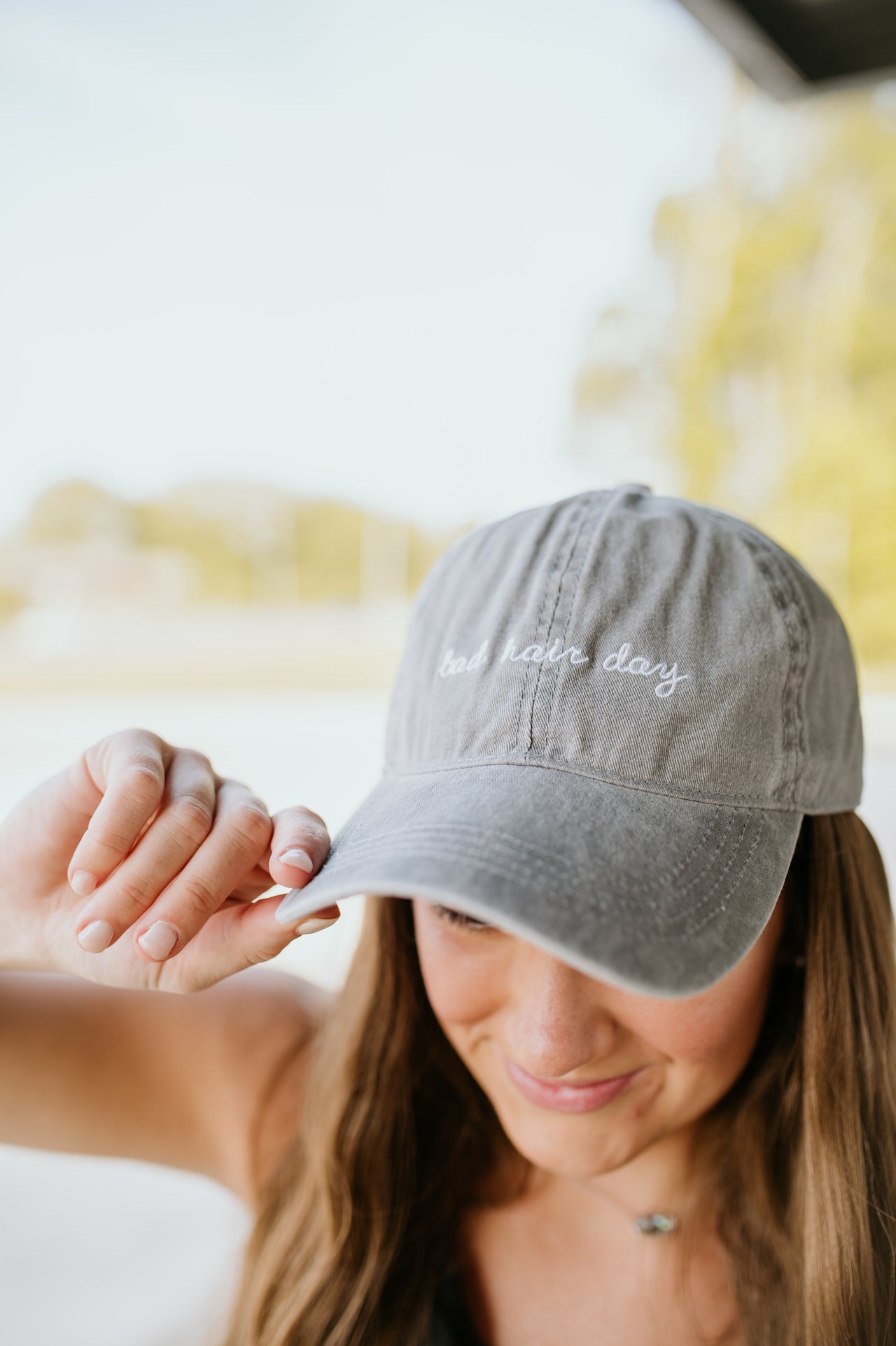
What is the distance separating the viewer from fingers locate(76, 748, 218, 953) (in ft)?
2.41

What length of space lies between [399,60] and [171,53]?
1390 millimetres

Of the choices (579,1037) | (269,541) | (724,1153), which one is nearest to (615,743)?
(579,1037)

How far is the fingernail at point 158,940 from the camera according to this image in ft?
2.35

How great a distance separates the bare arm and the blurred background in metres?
3.05

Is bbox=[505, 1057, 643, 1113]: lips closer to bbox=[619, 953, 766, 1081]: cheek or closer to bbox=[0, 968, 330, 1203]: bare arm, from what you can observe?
bbox=[619, 953, 766, 1081]: cheek

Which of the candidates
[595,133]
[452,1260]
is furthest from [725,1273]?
[595,133]

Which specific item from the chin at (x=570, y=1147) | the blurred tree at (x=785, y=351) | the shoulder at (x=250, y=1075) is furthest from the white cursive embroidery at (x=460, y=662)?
the blurred tree at (x=785, y=351)

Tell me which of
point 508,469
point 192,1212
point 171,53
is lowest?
point 192,1212

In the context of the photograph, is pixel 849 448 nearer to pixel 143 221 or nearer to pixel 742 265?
pixel 742 265

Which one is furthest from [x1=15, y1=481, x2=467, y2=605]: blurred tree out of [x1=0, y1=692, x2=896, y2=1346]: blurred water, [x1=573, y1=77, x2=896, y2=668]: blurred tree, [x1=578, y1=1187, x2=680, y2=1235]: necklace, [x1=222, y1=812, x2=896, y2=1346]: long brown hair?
[x1=578, y1=1187, x2=680, y2=1235]: necklace

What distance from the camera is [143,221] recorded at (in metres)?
5.12

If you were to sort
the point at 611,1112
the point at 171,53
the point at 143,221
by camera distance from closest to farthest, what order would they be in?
1. the point at 611,1112
2. the point at 171,53
3. the point at 143,221

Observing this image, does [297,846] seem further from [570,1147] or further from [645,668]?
[570,1147]

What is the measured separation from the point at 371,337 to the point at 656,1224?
18.0 feet
